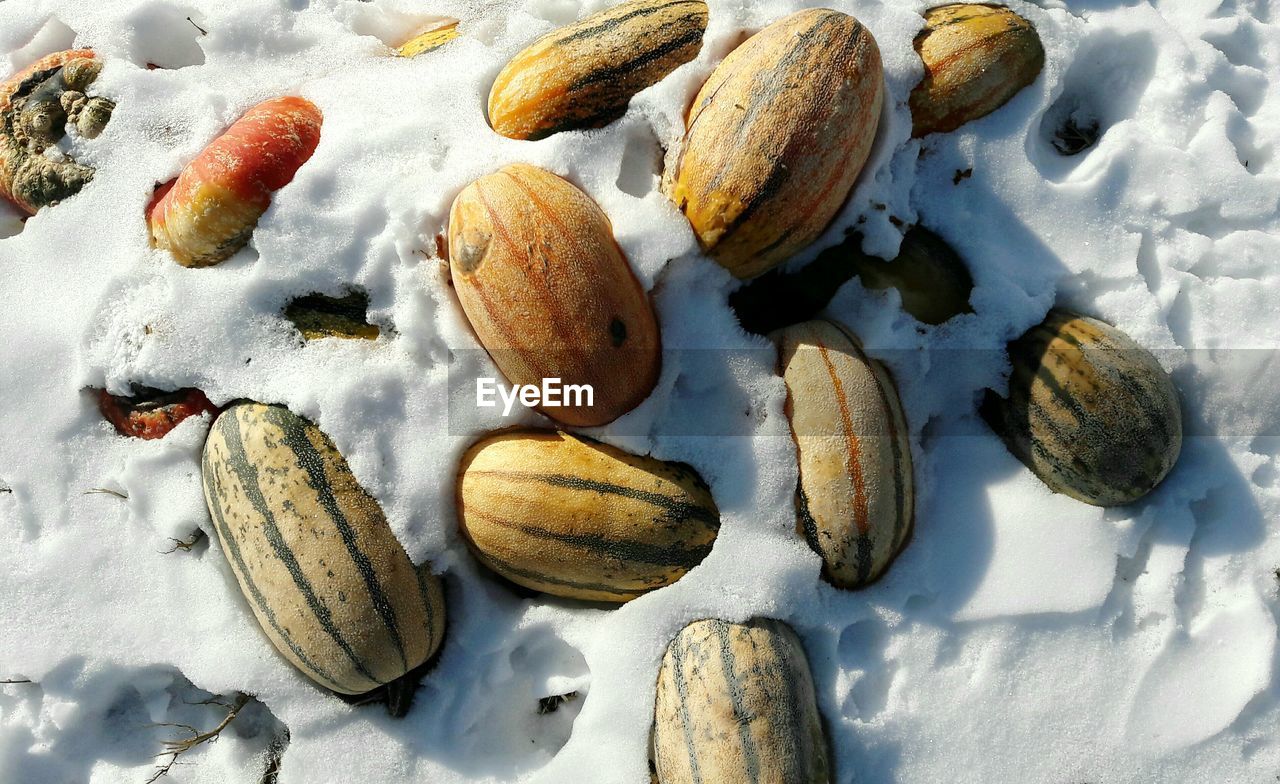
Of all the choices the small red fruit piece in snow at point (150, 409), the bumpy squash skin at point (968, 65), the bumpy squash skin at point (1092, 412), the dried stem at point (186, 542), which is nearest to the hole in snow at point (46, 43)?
the small red fruit piece in snow at point (150, 409)

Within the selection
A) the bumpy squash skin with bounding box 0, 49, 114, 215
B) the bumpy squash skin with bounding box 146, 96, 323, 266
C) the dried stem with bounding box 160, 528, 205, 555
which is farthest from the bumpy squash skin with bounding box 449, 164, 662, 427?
the bumpy squash skin with bounding box 0, 49, 114, 215

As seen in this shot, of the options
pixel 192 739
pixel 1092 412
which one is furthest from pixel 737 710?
pixel 192 739

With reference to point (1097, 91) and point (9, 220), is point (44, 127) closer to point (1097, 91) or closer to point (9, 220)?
point (9, 220)

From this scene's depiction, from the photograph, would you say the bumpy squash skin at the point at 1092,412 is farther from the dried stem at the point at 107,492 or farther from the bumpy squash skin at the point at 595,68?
the dried stem at the point at 107,492

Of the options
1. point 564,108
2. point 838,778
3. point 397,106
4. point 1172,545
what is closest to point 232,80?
point 397,106

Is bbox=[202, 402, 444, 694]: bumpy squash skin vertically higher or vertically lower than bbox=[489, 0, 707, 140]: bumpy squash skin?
lower

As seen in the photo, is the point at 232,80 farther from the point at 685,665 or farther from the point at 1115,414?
the point at 1115,414

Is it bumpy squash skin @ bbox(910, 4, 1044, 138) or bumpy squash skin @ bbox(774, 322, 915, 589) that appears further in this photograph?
bumpy squash skin @ bbox(910, 4, 1044, 138)

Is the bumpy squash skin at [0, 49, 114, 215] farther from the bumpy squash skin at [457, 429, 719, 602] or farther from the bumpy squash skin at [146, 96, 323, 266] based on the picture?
the bumpy squash skin at [457, 429, 719, 602]
